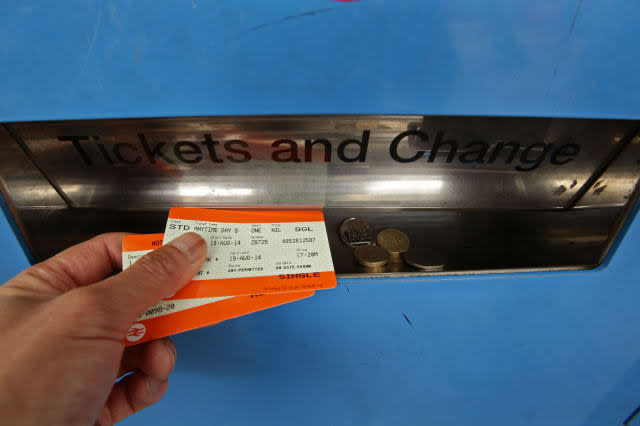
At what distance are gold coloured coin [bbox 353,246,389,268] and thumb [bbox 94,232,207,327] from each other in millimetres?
312

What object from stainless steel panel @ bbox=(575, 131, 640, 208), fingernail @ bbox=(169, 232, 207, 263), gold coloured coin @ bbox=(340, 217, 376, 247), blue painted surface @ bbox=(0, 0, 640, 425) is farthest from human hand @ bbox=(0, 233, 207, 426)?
stainless steel panel @ bbox=(575, 131, 640, 208)

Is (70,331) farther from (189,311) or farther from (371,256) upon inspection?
(371,256)

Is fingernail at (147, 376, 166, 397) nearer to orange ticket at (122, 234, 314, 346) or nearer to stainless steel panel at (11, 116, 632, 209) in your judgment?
orange ticket at (122, 234, 314, 346)

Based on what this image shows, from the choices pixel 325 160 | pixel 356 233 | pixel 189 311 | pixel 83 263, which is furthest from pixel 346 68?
pixel 83 263

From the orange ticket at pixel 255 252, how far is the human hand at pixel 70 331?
0.04 metres

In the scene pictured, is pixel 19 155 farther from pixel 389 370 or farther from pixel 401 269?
pixel 389 370

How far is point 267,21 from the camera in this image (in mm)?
457

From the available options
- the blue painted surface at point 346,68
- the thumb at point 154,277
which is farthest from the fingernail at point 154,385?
the thumb at point 154,277

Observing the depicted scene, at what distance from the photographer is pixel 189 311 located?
0.57m

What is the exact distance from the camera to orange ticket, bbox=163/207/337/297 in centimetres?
58

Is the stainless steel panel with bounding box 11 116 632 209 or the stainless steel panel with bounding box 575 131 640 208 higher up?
the stainless steel panel with bounding box 11 116 632 209

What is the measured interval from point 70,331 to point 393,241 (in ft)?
1.94

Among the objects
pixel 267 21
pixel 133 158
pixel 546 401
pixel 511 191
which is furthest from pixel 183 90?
pixel 546 401

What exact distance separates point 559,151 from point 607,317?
1.26 ft
